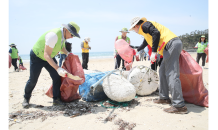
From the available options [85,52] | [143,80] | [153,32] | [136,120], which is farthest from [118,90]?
[85,52]

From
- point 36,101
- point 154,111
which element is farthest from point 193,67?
point 36,101

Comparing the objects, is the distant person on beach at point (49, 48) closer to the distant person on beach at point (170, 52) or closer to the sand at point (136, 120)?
the sand at point (136, 120)

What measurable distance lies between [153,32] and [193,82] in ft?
3.98

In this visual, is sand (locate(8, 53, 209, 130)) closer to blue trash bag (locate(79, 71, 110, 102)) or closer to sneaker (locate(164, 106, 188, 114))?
sneaker (locate(164, 106, 188, 114))

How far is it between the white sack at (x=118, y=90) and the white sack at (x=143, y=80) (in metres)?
0.48

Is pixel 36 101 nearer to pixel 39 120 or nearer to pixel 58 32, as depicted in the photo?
pixel 39 120

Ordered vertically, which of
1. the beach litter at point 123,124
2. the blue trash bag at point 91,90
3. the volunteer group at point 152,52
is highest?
the volunteer group at point 152,52

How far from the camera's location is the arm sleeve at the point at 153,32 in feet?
7.58

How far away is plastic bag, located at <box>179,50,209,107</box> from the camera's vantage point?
248cm

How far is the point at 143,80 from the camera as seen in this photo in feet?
10.3

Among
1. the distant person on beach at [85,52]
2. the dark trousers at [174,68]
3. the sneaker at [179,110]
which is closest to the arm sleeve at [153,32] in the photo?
the dark trousers at [174,68]

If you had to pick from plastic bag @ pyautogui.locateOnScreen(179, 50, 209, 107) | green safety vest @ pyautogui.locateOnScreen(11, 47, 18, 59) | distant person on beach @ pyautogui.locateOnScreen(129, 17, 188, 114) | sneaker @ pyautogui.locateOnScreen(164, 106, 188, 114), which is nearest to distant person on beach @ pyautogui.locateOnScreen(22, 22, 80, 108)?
distant person on beach @ pyautogui.locateOnScreen(129, 17, 188, 114)

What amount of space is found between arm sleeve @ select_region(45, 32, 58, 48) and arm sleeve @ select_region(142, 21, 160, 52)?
1.57 metres

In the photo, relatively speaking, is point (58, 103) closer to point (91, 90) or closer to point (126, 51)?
point (91, 90)
